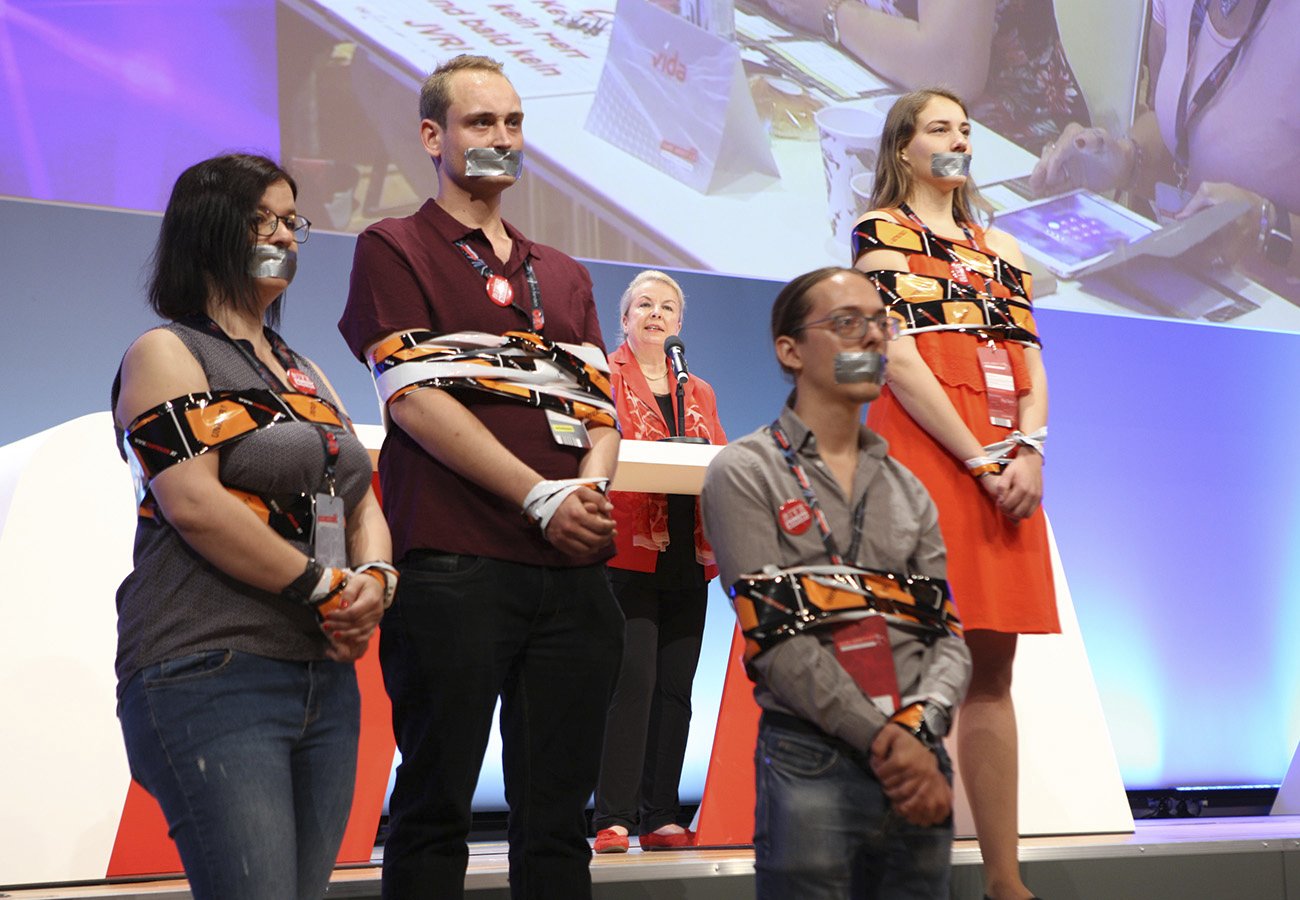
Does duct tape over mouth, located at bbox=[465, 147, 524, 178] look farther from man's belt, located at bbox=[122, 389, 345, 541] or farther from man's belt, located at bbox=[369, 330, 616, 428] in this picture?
man's belt, located at bbox=[122, 389, 345, 541]

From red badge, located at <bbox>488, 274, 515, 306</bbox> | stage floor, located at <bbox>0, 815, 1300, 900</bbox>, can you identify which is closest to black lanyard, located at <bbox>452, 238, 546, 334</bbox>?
red badge, located at <bbox>488, 274, 515, 306</bbox>

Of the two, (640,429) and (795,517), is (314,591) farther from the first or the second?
(640,429)

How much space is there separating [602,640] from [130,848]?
1.30 m

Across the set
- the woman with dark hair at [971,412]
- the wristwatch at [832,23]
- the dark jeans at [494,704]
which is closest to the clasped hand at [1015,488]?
the woman with dark hair at [971,412]

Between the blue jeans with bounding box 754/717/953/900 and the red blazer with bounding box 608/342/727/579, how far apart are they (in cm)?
162

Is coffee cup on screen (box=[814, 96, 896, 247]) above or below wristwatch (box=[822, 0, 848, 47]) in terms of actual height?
below

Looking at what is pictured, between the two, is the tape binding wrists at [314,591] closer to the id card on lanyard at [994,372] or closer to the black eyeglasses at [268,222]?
the black eyeglasses at [268,222]

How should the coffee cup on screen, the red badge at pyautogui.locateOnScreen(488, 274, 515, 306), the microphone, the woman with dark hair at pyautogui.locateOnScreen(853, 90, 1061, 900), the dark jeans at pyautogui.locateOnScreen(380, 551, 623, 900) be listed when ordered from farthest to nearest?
the coffee cup on screen → the microphone → the woman with dark hair at pyautogui.locateOnScreen(853, 90, 1061, 900) → the red badge at pyautogui.locateOnScreen(488, 274, 515, 306) → the dark jeans at pyautogui.locateOnScreen(380, 551, 623, 900)

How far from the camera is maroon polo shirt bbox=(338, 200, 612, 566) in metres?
2.04

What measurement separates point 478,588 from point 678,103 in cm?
294

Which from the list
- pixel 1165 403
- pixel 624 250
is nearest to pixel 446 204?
pixel 624 250

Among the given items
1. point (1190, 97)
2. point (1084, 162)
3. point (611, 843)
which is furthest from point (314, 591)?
point (1190, 97)

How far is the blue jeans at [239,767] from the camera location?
162cm

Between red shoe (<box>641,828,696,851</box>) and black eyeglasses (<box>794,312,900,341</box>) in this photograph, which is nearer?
black eyeglasses (<box>794,312,900,341</box>)
